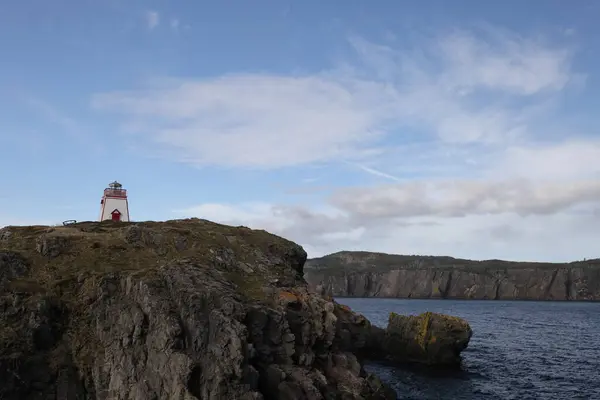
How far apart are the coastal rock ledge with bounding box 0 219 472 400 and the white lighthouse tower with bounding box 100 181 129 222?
37.2ft

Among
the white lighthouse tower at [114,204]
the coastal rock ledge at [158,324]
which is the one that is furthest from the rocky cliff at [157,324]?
the white lighthouse tower at [114,204]

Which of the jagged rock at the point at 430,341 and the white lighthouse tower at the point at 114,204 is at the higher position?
the white lighthouse tower at the point at 114,204

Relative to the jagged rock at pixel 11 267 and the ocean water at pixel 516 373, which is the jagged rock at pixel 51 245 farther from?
the ocean water at pixel 516 373

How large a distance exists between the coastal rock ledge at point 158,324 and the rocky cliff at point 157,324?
0.07m

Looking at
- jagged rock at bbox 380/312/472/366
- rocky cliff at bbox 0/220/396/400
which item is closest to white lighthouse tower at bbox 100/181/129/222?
rocky cliff at bbox 0/220/396/400

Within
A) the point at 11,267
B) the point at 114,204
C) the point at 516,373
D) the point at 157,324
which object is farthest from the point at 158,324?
the point at 516,373

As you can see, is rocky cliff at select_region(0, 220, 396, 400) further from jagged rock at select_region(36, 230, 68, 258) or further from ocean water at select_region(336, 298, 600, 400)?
ocean water at select_region(336, 298, 600, 400)

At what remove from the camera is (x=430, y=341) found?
191ft

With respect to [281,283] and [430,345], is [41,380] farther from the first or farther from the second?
[430,345]

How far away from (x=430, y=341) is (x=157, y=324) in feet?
131

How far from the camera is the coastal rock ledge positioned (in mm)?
25969

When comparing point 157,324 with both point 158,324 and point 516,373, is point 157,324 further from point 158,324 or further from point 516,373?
point 516,373

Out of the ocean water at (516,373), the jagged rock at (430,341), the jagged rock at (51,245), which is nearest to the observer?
the jagged rock at (51,245)

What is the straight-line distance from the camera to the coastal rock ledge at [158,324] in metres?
26.0
